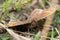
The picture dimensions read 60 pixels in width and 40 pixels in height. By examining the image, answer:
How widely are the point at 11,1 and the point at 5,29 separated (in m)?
0.33

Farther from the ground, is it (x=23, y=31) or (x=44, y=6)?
(x=44, y=6)

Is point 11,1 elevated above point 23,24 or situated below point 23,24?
above

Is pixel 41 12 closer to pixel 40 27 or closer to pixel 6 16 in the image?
pixel 40 27

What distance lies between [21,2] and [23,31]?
32 cm

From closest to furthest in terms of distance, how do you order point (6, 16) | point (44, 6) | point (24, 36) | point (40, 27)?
1. point (24, 36)
2. point (40, 27)
3. point (6, 16)
4. point (44, 6)

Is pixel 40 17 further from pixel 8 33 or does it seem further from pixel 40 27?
pixel 8 33

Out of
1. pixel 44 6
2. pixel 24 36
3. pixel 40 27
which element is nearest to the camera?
pixel 24 36

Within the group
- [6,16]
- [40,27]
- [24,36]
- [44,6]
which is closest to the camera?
[24,36]

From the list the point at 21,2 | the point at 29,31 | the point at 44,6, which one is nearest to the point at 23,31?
the point at 29,31

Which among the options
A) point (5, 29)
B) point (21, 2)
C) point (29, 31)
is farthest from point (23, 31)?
point (21, 2)

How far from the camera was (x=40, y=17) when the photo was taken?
150 cm

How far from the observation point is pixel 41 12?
1535mm

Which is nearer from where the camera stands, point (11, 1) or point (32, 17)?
point (32, 17)

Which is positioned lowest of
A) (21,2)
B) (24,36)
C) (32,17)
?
(24,36)
